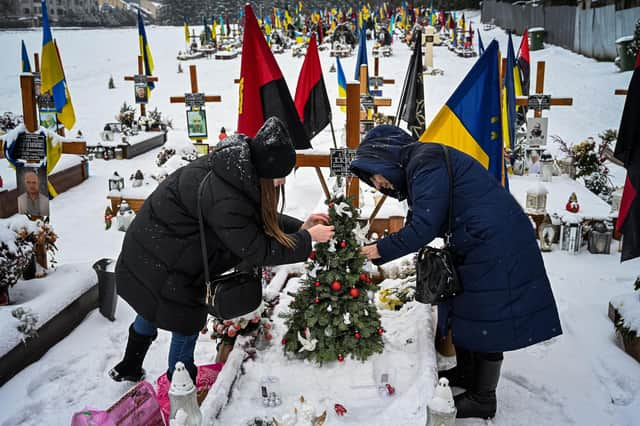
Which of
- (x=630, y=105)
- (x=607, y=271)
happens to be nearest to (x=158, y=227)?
(x=630, y=105)

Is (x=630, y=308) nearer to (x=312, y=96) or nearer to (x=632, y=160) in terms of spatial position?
(x=632, y=160)

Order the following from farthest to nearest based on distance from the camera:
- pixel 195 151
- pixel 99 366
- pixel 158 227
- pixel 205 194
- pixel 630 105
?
pixel 195 151, pixel 99 366, pixel 630 105, pixel 158 227, pixel 205 194

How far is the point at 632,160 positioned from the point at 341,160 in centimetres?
189

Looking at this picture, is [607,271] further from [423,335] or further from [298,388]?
[298,388]

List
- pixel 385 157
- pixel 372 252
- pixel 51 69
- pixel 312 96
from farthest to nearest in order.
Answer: pixel 51 69 → pixel 312 96 → pixel 372 252 → pixel 385 157

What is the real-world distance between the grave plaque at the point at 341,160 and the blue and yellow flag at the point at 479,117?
2.23 ft

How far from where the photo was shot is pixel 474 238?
8.52ft

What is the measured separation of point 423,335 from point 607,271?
258cm

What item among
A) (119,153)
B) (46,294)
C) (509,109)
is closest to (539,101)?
Result: (509,109)

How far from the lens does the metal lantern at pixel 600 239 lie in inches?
212

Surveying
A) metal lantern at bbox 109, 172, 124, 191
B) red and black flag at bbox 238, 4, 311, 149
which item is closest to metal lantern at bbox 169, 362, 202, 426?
red and black flag at bbox 238, 4, 311, 149

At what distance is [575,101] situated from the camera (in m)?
14.5

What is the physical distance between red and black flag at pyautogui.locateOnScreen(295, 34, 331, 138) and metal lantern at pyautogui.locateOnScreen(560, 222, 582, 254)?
263 centimetres

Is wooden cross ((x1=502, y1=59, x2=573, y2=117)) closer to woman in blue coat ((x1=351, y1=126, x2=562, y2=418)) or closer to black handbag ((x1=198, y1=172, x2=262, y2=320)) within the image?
woman in blue coat ((x1=351, y1=126, x2=562, y2=418))
